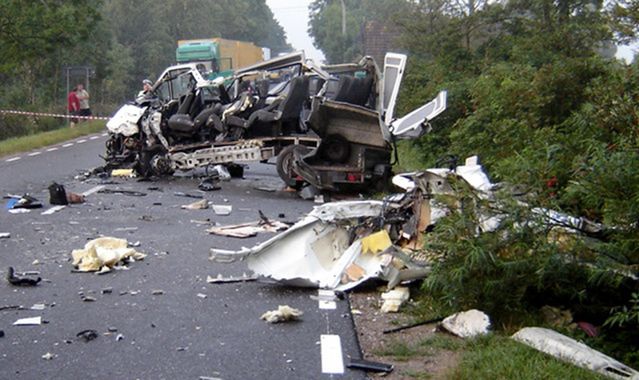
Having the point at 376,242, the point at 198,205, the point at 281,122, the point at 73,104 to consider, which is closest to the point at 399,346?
the point at 376,242

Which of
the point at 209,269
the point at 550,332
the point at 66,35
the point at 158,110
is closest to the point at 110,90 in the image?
the point at 66,35

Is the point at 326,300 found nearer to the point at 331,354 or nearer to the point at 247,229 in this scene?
the point at 331,354

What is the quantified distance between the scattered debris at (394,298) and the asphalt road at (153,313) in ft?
1.13

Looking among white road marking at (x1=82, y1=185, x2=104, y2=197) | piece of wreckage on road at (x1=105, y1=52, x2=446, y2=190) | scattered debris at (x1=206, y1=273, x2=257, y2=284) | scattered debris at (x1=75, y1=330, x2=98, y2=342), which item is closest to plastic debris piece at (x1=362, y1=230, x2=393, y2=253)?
scattered debris at (x1=206, y1=273, x2=257, y2=284)

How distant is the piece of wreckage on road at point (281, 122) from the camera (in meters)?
13.8

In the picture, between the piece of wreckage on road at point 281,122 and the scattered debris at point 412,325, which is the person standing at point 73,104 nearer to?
the piece of wreckage on road at point 281,122

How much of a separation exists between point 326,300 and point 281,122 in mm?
8144

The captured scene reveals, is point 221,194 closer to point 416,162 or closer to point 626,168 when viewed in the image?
point 416,162

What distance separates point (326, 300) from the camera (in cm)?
722

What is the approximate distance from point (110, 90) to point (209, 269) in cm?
4637

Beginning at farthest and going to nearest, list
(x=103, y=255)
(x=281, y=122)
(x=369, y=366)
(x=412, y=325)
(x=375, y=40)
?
(x=375, y=40) < (x=281, y=122) < (x=103, y=255) < (x=412, y=325) < (x=369, y=366)

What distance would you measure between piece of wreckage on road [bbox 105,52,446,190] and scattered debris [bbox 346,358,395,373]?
7788mm

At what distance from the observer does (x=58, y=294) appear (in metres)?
7.44

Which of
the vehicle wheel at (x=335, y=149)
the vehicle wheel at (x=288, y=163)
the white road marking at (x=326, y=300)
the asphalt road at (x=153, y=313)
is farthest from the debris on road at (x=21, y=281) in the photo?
the vehicle wheel at (x=288, y=163)
